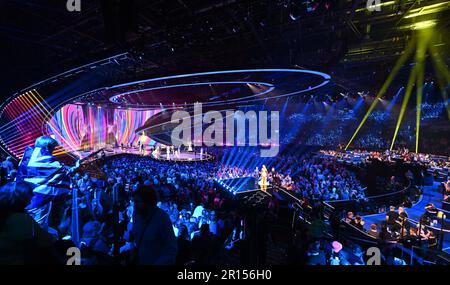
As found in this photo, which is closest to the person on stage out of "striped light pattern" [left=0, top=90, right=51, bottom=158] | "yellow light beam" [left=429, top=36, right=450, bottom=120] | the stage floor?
"striped light pattern" [left=0, top=90, right=51, bottom=158]

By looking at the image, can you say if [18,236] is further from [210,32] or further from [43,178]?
[210,32]

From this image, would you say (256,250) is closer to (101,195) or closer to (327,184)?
(101,195)

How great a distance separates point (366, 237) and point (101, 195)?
5504mm

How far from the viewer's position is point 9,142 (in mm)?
8312

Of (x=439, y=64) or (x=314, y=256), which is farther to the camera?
(x=439, y=64)

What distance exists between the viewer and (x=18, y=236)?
5.26ft

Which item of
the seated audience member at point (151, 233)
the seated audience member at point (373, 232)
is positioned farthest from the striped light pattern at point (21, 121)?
the seated audience member at point (373, 232)

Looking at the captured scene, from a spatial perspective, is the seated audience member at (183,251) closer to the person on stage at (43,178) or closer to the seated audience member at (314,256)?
the seated audience member at (314,256)

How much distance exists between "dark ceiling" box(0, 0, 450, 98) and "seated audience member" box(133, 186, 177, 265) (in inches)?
105

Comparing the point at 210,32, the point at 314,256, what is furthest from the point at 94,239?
the point at 210,32

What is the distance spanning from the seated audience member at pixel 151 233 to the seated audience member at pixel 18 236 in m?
0.62

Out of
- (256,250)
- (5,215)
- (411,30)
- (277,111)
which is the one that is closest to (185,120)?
(277,111)

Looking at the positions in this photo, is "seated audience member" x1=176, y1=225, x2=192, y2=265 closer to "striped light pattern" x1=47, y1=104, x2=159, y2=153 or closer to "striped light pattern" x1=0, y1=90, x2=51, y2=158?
"striped light pattern" x1=0, y1=90, x2=51, y2=158

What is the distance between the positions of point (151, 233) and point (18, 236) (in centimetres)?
88
